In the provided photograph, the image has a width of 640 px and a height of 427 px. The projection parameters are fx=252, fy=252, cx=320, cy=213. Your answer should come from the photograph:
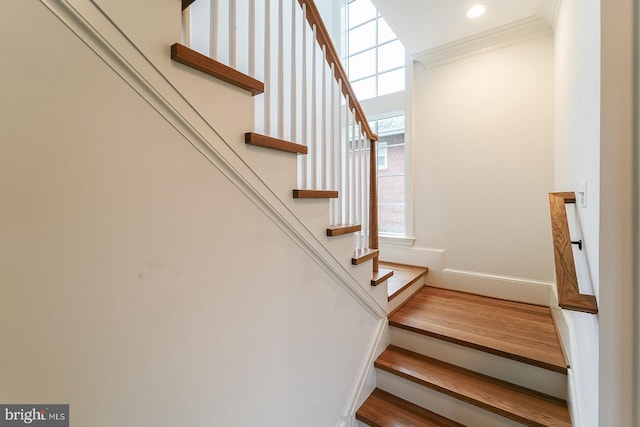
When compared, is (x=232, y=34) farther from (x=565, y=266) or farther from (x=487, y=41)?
(x=487, y=41)

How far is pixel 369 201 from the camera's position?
1.87m

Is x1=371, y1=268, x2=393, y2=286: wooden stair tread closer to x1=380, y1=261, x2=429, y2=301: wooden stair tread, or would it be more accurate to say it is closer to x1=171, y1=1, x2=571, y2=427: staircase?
x1=171, y1=1, x2=571, y2=427: staircase

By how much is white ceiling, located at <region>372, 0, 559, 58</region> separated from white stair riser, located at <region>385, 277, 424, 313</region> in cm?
226

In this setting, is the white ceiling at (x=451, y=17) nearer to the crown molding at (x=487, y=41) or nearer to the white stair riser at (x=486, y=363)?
the crown molding at (x=487, y=41)

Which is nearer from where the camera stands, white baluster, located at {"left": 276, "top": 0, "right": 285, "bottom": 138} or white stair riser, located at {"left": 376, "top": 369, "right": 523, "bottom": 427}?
white baluster, located at {"left": 276, "top": 0, "right": 285, "bottom": 138}

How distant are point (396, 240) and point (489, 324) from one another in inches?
46.7

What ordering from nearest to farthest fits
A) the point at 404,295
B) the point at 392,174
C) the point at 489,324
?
the point at 489,324 → the point at 404,295 → the point at 392,174

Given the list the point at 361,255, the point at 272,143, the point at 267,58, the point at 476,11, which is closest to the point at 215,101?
the point at 272,143

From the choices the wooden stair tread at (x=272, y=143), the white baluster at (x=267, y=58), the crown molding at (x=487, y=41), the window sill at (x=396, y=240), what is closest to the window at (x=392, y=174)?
the window sill at (x=396, y=240)

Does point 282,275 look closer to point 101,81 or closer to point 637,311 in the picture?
point 101,81

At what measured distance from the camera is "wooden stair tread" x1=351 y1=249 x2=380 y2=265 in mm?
1506

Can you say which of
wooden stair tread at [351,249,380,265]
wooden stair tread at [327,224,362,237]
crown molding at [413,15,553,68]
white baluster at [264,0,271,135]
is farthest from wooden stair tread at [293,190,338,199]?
crown molding at [413,15,553,68]

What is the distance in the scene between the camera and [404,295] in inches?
86.7

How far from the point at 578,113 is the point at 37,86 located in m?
1.89
